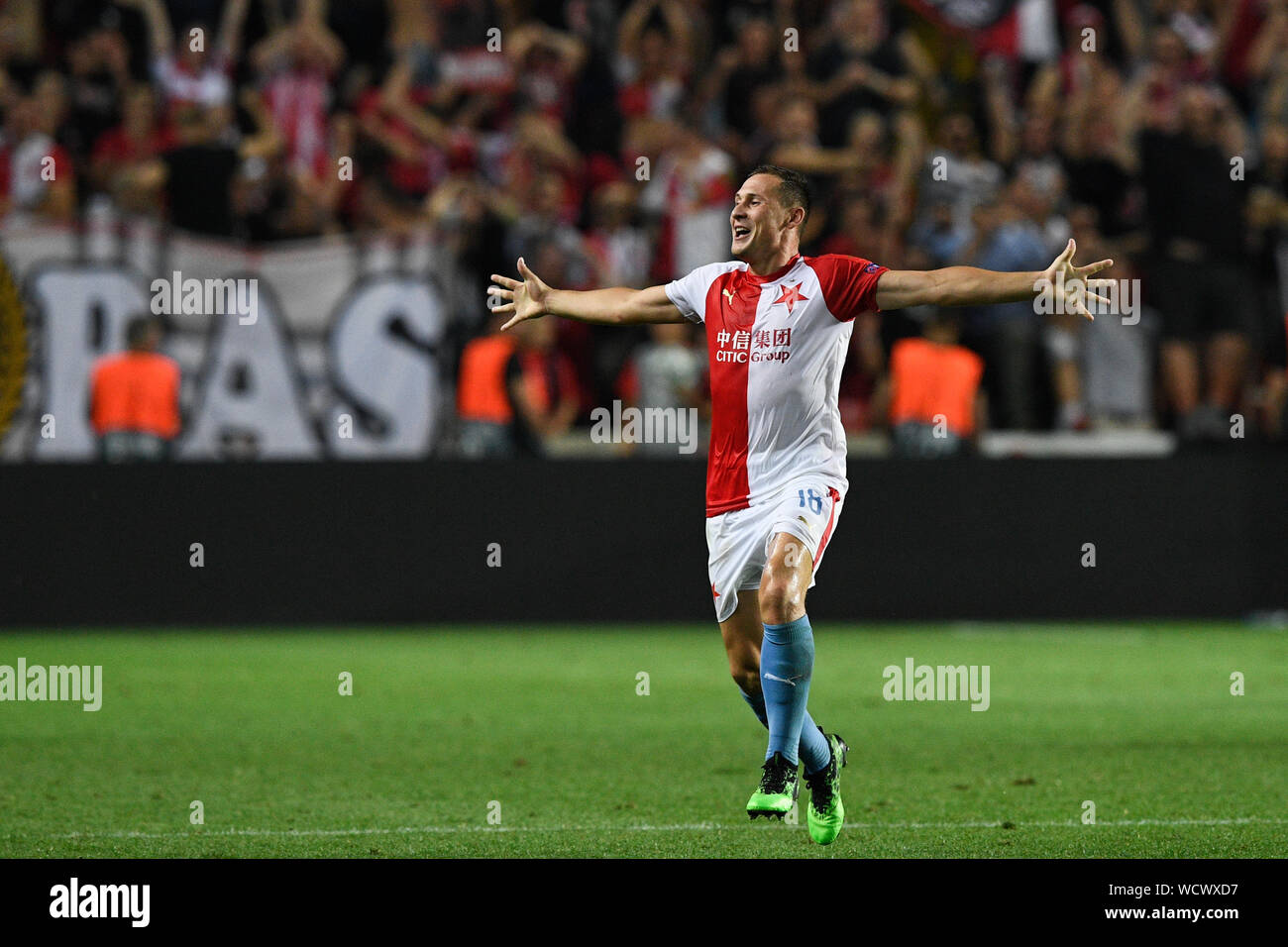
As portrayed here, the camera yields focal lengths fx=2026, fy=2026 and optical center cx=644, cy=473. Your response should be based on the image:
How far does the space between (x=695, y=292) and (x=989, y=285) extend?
4.22 feet

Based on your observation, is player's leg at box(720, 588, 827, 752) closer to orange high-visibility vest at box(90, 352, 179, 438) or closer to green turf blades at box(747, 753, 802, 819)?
green turf blades at box(747, 753, 802, 819)

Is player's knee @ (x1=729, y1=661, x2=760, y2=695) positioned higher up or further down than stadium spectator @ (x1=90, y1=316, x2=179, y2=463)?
further down

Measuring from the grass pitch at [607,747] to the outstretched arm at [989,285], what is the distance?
201 cm

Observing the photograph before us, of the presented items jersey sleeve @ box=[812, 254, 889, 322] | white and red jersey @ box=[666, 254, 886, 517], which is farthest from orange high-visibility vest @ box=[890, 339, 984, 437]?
jersey sleeve @ box=[812, 254, 889, 322]

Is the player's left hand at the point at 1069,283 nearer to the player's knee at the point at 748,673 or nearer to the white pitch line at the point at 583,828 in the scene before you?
the player's knee at the point at 748,673

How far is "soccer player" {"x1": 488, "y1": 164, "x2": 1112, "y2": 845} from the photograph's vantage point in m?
7.60

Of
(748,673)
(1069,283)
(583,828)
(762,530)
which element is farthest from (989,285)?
(583,828)

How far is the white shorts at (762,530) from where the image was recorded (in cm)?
769

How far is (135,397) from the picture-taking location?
1662 cm

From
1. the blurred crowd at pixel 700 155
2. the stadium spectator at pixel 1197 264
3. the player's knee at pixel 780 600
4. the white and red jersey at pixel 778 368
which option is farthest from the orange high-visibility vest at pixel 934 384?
the player's knee at pixel 780 600

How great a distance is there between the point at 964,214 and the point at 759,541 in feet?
36.4

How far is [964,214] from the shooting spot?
1831 centimetres
